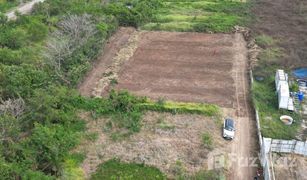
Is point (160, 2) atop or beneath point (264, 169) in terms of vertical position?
atop

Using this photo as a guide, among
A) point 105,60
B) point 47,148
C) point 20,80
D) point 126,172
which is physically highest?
point 20,80

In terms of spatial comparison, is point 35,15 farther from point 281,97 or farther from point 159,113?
point 281,97

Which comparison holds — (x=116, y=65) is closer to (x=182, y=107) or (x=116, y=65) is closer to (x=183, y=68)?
(x=183, y=68)

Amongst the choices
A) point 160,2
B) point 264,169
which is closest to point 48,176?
point 264,169

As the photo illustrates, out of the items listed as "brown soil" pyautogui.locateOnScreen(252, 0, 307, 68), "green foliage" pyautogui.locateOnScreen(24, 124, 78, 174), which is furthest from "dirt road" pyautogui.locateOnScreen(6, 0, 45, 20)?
"brown soil" pyautogui.locateOnScreen(252, 0, 307, 68)

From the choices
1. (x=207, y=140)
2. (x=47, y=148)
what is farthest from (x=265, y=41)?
(x=47, y=148)

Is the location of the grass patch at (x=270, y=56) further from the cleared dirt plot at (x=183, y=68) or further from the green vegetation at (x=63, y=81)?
the green vegetation at (x=63, y=81)
